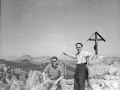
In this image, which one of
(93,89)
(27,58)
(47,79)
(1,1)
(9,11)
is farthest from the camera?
(27,58)

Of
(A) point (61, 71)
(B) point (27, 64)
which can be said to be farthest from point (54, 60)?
(B) point (27, 64)

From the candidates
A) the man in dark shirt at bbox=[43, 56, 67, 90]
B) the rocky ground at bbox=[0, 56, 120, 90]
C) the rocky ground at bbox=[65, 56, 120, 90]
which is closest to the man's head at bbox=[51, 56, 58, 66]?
the man in dark shirt at bbox=[43, 56, 67, 90]

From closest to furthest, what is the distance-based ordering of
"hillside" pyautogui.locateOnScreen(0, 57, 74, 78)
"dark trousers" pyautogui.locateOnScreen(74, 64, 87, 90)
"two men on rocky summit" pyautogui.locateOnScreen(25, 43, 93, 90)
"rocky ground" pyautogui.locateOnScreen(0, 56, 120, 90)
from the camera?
"two men on rocky summit" pyautogui.locateOnScreen(25, 43, 93, 90)
"dark trousers" pyautogui.locateOnScreen(74, 64, 87, 90)
"rocky ground" pyautogui.locateOnScreen(0, 56, 120, 90)
"hillside" pyautogui.locateOnScreen(0, 57, 74, 78)

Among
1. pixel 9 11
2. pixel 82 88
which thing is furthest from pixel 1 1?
pixel 82 88

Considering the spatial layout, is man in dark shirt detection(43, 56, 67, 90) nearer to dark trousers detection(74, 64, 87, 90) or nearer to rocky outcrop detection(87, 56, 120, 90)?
dark trousers detection(74, 64, 87, 90)

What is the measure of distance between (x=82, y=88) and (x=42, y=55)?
4.20m

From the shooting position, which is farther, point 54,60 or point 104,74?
point 104,74

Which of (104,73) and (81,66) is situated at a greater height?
(81,66)

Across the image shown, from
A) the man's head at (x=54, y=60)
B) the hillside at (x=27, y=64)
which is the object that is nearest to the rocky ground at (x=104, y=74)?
the man's head at (x=54, y=60)

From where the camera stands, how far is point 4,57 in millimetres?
7078

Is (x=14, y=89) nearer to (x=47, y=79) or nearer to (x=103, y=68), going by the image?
(x=47, y=79)

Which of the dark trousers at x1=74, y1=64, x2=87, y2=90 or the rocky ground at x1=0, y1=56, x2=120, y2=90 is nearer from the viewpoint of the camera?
the dark trousers at x1=74, y1=64, x2=87, y2=90

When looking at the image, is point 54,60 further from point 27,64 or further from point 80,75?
point 27,64

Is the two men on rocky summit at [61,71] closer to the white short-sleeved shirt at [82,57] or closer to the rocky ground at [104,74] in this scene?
the white short-sleeved shirt at [82,57]
